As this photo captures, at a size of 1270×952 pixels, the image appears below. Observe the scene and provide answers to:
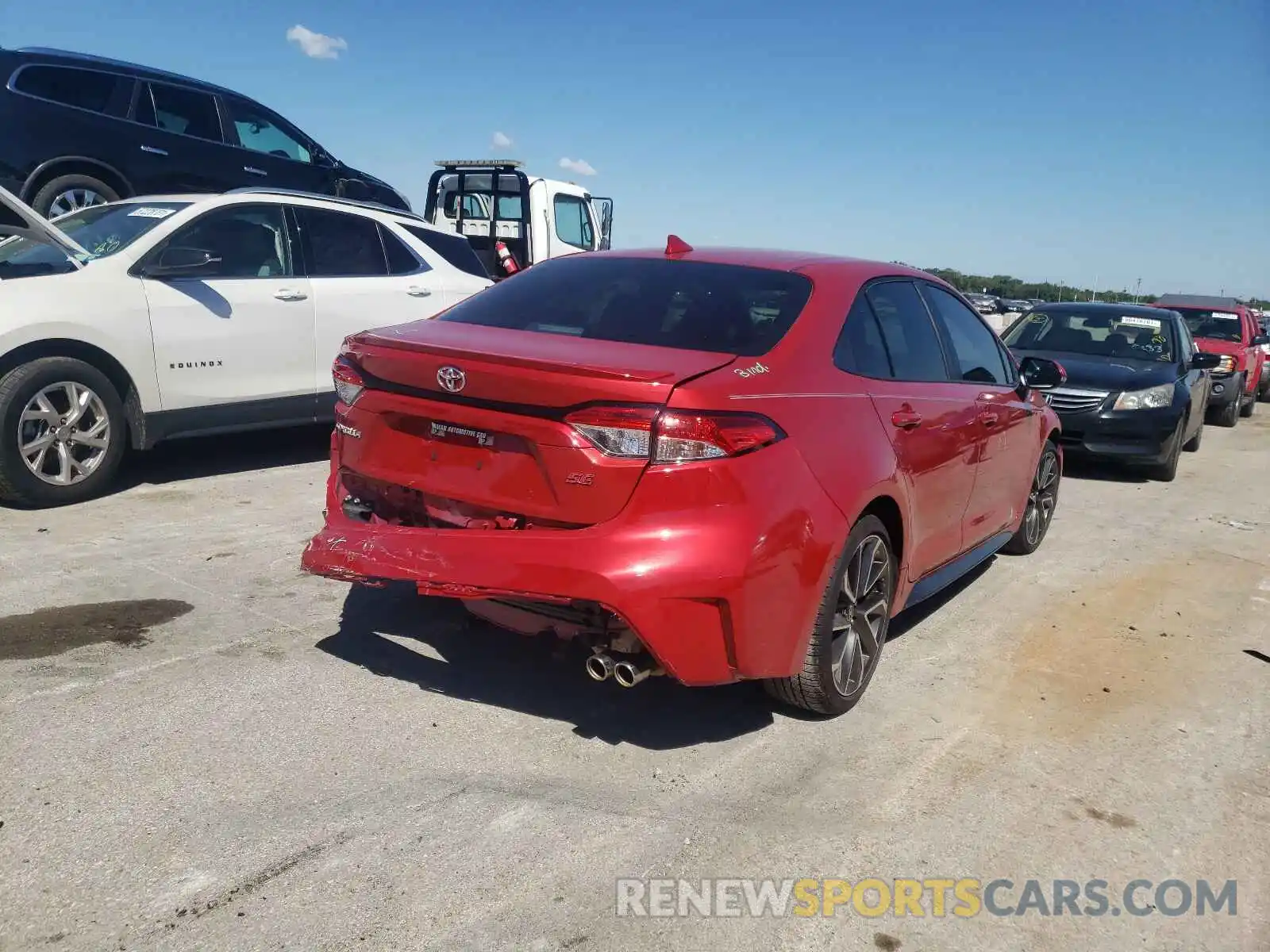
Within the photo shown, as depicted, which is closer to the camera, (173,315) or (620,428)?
(620,428)

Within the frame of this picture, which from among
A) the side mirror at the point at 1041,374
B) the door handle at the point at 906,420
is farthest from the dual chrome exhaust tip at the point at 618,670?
the side mirror at the point at 1041,374

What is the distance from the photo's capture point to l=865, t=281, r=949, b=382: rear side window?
14.0ft

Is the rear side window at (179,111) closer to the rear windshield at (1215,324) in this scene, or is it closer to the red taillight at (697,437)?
the red taillight at (697,437)

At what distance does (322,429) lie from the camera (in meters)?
8.72

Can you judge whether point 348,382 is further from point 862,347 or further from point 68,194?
point 68,194

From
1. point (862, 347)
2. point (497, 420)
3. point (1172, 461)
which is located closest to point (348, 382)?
point (497, 420)

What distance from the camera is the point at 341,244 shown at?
24.4 ft

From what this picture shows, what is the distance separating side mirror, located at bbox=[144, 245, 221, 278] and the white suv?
1 cm

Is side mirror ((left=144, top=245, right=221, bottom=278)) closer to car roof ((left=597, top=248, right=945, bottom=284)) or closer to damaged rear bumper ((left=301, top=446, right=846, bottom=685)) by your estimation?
car roof ((left=597, top=248, right=945, bottom=284))

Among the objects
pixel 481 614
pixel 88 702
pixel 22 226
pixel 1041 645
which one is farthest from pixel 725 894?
pixel 22 226

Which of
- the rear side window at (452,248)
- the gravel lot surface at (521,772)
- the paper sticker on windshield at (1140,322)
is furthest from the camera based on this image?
the paper sticker on windshield at (1140,322)

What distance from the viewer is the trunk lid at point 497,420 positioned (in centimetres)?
318

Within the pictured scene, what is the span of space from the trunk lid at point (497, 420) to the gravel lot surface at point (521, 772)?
79 centimetres

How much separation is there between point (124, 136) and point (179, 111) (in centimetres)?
69
